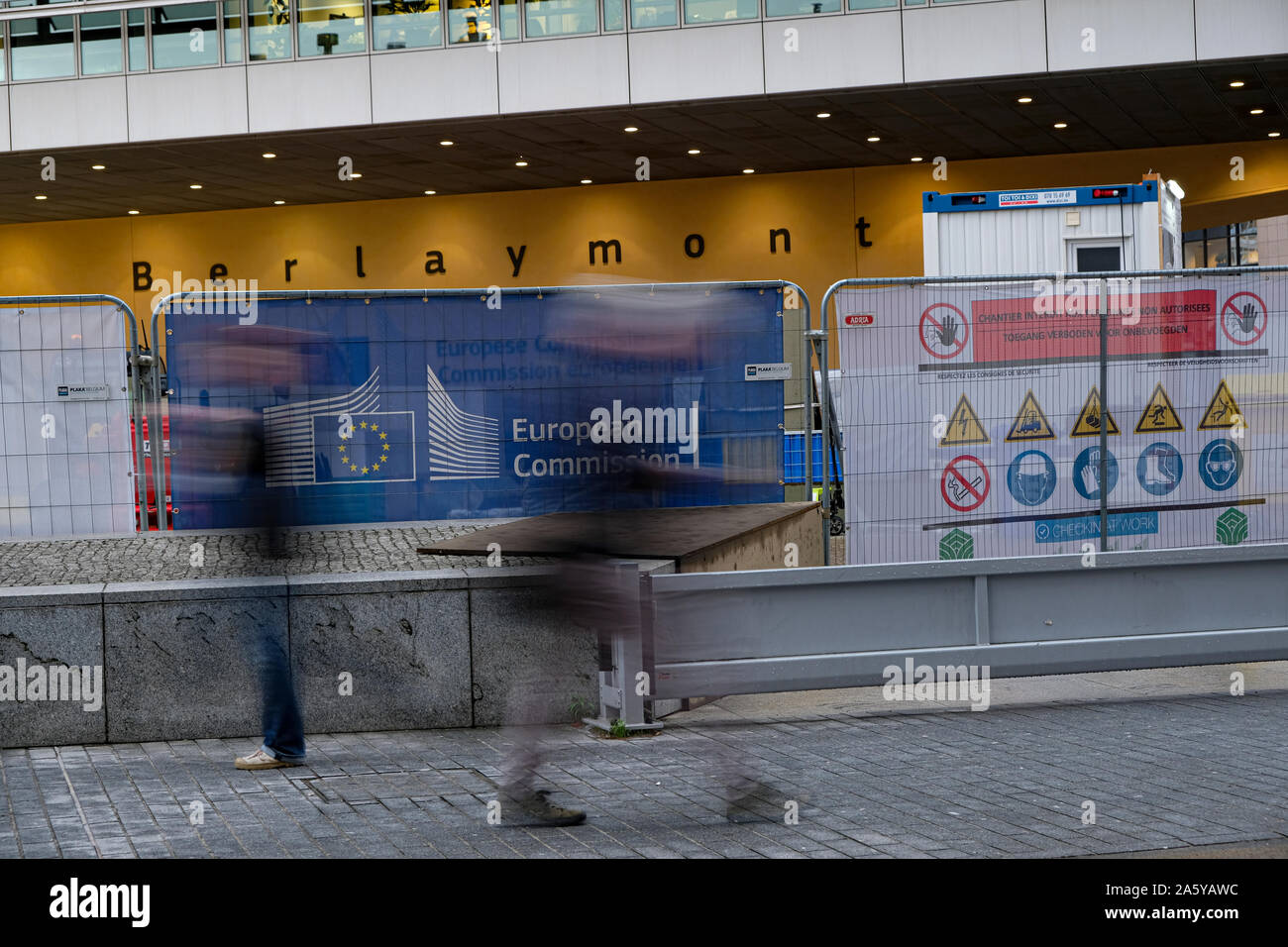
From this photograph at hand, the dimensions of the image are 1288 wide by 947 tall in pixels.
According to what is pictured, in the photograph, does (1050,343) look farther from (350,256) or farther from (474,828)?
(350,256)

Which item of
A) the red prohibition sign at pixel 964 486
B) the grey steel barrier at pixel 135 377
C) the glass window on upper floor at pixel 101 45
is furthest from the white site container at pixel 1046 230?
the glass window on upper floor at pixel 101 45

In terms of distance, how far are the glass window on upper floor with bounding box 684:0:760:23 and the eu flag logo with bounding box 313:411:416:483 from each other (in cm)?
1640

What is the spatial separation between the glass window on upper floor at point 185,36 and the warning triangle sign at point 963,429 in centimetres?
2074

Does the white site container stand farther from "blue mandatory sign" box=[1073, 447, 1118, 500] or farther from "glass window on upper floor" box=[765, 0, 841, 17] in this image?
"glass window on upper floor" box=[765, 0, 841, 17]

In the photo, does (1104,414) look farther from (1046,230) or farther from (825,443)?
(1046,230)

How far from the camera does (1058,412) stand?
8906mm

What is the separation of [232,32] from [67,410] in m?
18.4

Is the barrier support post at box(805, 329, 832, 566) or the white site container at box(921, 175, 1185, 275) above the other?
the white site container at box(921, 175, 1185, 275)

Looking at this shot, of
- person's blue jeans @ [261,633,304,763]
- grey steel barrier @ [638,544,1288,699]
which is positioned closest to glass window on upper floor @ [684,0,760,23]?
grey steel barrier @ [638,544,1288,699]

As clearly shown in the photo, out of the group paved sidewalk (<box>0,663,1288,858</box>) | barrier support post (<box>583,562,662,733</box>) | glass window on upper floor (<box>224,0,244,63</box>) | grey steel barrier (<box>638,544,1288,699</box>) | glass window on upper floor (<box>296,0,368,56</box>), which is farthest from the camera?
glass window on upper floor (<box>224,0,244,63</box>)

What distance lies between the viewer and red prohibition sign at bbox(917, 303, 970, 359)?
883 centimetres

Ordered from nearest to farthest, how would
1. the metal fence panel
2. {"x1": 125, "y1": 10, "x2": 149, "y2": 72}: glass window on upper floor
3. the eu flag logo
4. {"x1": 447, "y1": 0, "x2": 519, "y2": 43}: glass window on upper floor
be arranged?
the metal fence panel
the eu flag logo
{"x1": 447, "y1": 0, "x2": 519, "y2": 43}: glass window on upper floor
{"x1": 125, "y1": 10, "x2": 149, "y2": 72}: glass window on upper floor

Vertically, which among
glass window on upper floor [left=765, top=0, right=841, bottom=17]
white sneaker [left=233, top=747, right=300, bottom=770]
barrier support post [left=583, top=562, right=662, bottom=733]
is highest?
glass window on upper floor [left=765, top=0, right=841, bottom=17]

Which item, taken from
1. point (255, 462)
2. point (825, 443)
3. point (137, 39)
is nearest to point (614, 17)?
point (137, 39)
